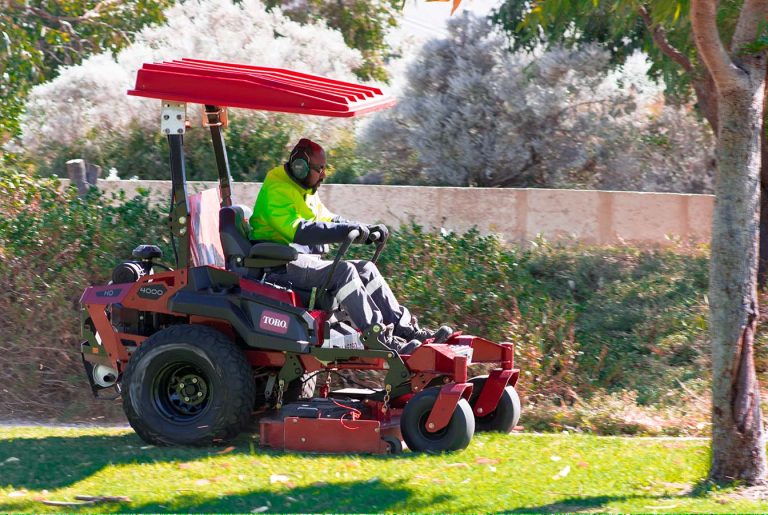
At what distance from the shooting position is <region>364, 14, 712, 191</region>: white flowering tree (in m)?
15.1

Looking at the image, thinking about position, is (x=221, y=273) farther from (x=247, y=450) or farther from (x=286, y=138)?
(x=286, y=138)

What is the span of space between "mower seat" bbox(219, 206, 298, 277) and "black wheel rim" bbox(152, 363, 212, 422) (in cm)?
74

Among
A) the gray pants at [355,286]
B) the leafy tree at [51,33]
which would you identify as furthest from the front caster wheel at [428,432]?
the leafy tree at [51,33]

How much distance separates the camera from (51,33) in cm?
1388

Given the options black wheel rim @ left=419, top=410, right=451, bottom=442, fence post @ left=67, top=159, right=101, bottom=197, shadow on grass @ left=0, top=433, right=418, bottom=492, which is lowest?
shadow on grass @ left=0, top=433, right=418, bottom=492

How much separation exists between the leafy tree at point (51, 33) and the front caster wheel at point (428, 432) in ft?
23.1

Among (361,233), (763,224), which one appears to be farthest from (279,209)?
(763,224)

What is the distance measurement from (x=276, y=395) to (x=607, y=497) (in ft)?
8.17

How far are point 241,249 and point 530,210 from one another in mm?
6053

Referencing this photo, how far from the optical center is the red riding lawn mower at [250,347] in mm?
7133

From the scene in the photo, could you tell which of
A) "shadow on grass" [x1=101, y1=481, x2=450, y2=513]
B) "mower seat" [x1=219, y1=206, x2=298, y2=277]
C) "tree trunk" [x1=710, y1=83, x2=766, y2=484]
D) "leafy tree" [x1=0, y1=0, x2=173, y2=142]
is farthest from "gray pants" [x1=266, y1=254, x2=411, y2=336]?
"leafy tree" [x1=0, y1=0, x2=173, y2=142]

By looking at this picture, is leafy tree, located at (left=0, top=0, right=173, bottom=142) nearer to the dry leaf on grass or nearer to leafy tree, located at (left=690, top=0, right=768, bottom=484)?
the dry leaf on grass

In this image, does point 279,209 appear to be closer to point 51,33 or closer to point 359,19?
point 51,33

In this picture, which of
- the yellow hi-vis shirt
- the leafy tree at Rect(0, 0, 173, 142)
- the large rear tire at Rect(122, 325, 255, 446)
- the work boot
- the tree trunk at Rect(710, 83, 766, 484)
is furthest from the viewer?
the leafy tree at Rect(0, 0, 173, 142)
